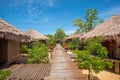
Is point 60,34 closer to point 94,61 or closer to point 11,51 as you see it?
point 11,51

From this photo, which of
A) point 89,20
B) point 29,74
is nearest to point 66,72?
point 29,74

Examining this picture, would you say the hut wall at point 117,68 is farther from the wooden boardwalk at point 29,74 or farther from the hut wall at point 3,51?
the hut wall at point 3,51

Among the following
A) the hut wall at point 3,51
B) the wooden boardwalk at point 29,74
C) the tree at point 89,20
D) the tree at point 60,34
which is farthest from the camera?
the tree at point 60,34

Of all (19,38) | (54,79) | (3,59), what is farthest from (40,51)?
(54,79)

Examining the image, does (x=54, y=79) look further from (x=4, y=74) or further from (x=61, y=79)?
(x=4, y=74)

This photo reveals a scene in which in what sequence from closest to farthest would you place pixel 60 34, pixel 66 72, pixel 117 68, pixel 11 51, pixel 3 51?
1. pixel 66 72
2. pixel 3 51
3. pixel 117 68
4. pixel 11 51
5. pixel 60 34

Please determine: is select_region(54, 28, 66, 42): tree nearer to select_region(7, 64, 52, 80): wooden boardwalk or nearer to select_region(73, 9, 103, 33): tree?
select_region(73, 9, 103, 33): tree

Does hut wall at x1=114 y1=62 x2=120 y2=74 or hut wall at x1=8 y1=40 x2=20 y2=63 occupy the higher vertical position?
hut wall at x1=8 y1=40 x2=20 y2=63

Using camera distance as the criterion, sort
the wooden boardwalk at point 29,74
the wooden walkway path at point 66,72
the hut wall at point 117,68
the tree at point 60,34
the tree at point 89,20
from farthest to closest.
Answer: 1. the tree at point 60,34
2. the tree at point 89,20
3. the hut wall at point 117,68
4. the wooden walkway path at point 66,72
5. the wooden boardwalk at point 29,74

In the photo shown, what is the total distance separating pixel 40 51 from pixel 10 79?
167 inches

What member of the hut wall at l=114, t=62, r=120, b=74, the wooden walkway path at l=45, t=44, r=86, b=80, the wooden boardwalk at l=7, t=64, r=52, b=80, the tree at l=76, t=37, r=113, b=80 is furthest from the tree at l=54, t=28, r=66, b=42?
the wooden boardwalk at l=7, t=64, r=52, b=80

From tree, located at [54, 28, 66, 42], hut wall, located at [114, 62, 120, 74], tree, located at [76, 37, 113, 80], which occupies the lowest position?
hut wall, located at [114, 62, 120, 74]

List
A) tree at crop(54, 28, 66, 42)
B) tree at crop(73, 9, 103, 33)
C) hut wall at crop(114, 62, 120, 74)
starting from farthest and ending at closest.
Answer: tree at crop(54, 28, 66, 42) < tree at crop(73, 9, 103, 33) < hut wall at crop(114, 62, 120, 74)

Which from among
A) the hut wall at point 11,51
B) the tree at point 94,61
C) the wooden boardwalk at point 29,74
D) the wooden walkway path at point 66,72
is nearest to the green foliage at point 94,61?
the tree at point 94,61
